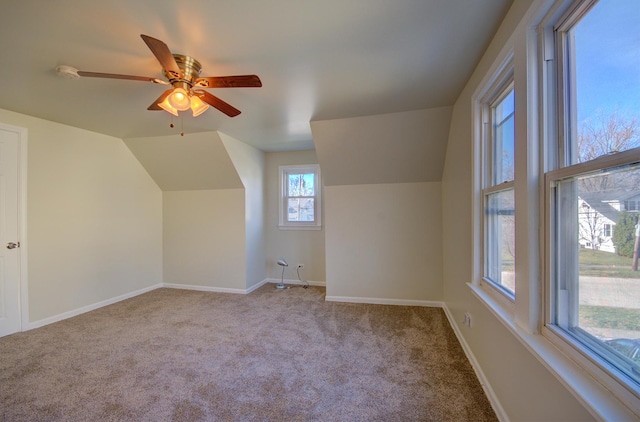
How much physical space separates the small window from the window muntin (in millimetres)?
2861

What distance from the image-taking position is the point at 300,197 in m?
4.63

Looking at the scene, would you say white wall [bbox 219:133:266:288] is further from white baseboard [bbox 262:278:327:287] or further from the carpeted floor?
the carpeted floor

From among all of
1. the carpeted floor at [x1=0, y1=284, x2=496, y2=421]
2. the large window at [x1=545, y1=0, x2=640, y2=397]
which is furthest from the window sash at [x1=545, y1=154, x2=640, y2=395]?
the carpeted floor at [x1=0, y1=284, x2=496, y2=421]

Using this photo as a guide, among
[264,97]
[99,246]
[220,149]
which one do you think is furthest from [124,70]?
[99,246]

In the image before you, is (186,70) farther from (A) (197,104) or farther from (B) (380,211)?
(B) (380,211)

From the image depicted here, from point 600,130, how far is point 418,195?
2.61 meters

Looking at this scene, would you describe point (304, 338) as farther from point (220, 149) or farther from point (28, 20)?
point (28, 20)

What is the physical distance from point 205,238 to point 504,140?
13.5ft

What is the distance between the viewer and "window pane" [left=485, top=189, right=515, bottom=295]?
162 cm

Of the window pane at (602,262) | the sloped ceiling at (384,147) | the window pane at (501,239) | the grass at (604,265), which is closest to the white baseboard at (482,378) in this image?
the window pane at (501,239)

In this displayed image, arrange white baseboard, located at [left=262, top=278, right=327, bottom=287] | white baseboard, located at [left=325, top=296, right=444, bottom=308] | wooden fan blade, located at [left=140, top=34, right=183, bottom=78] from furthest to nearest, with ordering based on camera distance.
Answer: white baseboard, located at [left=262, top=278, right=327, bottom=287]
white baseboard, located at [left=325, top=296, right=444, bottom=308]
wooden fan blade, located at [left=140, top=34, right=183, bottom=78]

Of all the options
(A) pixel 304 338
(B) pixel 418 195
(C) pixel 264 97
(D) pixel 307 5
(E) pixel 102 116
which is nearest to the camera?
(D) pixel 307 5

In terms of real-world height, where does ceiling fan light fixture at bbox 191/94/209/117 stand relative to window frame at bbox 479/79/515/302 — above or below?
above

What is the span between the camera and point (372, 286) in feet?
12.1
